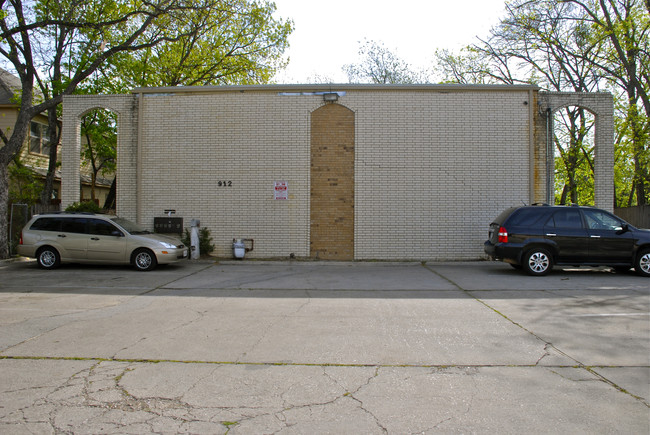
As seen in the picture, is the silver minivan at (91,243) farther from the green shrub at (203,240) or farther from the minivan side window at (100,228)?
the green shrub at (203,240)

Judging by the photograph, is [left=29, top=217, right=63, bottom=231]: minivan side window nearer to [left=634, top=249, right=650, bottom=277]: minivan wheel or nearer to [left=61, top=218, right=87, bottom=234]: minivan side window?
[left=61, top=218, right=87, bottom=234]: minivan side window

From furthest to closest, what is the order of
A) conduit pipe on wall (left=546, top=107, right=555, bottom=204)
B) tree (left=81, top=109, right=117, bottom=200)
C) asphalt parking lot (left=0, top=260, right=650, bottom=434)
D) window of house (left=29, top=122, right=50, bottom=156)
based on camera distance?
window of house (left=29, top=122, right=50, bottom=156)
tree (left=81, top=109, right=117, bottom=200)
conduit pipe on wall (left=546, top=107, right=555, bottom=204)
asphalt parking lot (left=0, top=260, right=650, bottom=434)

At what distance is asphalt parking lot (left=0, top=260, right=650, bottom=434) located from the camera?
3553 millimetres

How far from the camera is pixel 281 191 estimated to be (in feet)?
47.8

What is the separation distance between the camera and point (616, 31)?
21344 mm

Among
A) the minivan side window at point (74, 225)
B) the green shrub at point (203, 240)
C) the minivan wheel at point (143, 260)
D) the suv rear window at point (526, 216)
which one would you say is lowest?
the minivan wheel at point (143, 260)

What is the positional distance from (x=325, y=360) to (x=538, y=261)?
804 cm

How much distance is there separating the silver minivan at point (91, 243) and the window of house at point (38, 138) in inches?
557

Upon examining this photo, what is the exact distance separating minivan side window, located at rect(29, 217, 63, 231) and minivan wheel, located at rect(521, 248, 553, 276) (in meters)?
12.4

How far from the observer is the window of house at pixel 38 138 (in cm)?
2414

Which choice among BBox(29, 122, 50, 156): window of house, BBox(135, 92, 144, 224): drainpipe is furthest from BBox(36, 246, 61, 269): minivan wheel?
BBox(29, 122, 50, 156): window of house

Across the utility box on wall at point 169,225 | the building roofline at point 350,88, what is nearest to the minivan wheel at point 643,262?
the building roofline at point 350,88

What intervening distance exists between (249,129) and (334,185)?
3367mm

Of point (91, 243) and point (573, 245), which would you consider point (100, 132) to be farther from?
point (573, 245)
